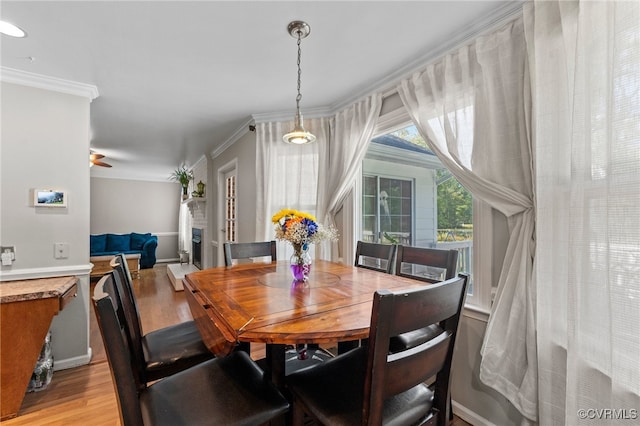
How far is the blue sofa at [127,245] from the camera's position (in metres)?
6.53

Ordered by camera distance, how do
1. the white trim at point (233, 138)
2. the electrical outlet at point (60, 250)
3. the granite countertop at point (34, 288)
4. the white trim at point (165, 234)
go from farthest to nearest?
1. the white trim at point (165, 234)
2. the white trim at point (233, 138)
3. the electrical outlet at point (60, 250)
4. the granite countertop at point (34, 288)

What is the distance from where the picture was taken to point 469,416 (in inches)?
70.6

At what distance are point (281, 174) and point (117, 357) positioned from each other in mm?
2621

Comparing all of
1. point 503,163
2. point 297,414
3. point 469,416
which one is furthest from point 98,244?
point 503,163

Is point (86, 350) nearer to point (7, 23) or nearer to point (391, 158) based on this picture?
point (7, 23)

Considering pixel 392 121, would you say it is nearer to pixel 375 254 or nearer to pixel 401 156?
pixel 401 156

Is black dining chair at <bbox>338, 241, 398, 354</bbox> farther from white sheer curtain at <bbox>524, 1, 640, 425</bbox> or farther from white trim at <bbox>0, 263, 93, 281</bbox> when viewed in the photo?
white trim at <bbox>0, 263, 93, 281</bbox>

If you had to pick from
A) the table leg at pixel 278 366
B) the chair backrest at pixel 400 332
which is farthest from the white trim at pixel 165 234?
the chair backrest at pixel 400 332

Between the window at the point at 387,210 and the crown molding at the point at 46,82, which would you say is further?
the window at the point at 387,210

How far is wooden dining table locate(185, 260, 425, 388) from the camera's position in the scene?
0.94 meters

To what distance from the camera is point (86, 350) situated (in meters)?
2.54

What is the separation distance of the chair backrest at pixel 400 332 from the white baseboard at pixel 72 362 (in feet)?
9.52

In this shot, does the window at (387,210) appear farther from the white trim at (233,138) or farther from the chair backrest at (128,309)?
the chair backrest at (128,309)

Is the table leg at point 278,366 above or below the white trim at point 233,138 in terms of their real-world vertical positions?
below
